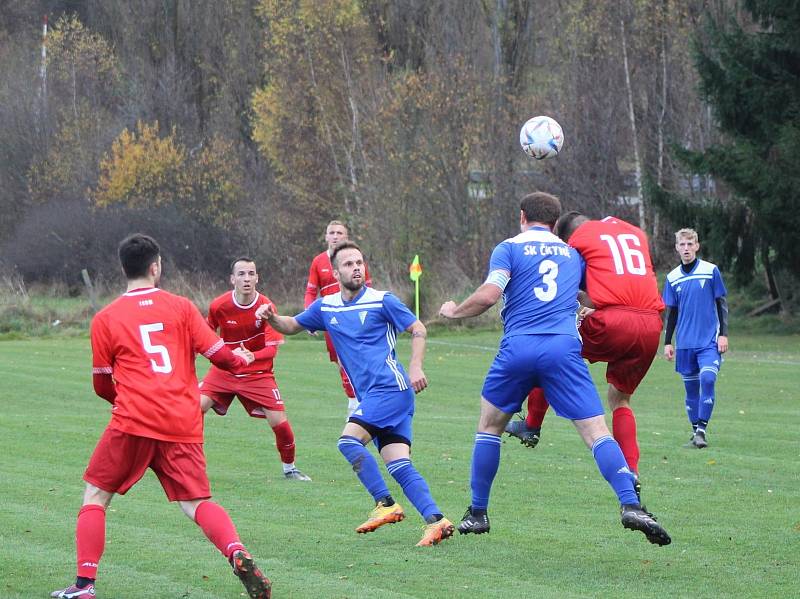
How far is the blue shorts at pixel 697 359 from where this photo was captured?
13141 millimetres

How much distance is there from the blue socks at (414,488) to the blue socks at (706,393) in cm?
570

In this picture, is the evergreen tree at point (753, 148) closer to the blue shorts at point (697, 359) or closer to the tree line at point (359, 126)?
the tree line at point (359, 126)

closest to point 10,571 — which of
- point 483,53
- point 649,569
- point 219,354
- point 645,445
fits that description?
point 219,354

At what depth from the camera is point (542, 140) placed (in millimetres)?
10898

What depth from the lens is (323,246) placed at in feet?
161

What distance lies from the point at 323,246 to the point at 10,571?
42.2 m

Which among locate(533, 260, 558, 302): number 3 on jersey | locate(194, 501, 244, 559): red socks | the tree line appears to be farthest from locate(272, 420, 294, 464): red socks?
the tree line

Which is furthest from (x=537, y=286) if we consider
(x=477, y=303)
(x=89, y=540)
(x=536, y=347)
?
(x=89, y=540)

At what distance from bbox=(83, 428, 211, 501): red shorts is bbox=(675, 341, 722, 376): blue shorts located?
25.6 ft

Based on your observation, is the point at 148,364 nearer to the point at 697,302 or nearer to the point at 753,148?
the point at 697,302

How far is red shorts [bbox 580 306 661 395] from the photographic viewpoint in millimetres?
8234

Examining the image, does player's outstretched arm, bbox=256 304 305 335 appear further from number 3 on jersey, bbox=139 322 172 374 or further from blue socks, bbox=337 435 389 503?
number 3 on jersey, bbox=139 322 172 374

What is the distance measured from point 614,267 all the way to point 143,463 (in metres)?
3.37

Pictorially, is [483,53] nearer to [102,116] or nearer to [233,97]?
[233,97]
